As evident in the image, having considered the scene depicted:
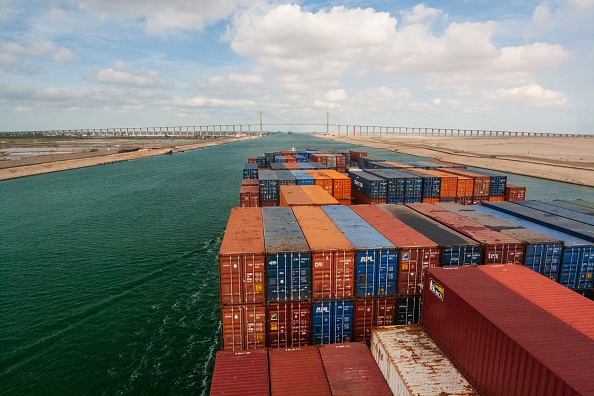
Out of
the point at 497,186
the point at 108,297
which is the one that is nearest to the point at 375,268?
the point at 108,297

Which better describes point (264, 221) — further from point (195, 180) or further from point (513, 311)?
point (195, 180)

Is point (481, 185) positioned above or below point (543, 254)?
above

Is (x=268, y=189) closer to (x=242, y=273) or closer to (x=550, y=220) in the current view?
(x=242, y=273)

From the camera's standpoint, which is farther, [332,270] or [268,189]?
[268,189]

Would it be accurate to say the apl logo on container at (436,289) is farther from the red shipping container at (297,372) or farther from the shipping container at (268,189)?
the shipping container at (268,189)

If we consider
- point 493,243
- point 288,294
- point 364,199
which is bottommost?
point 288,294
